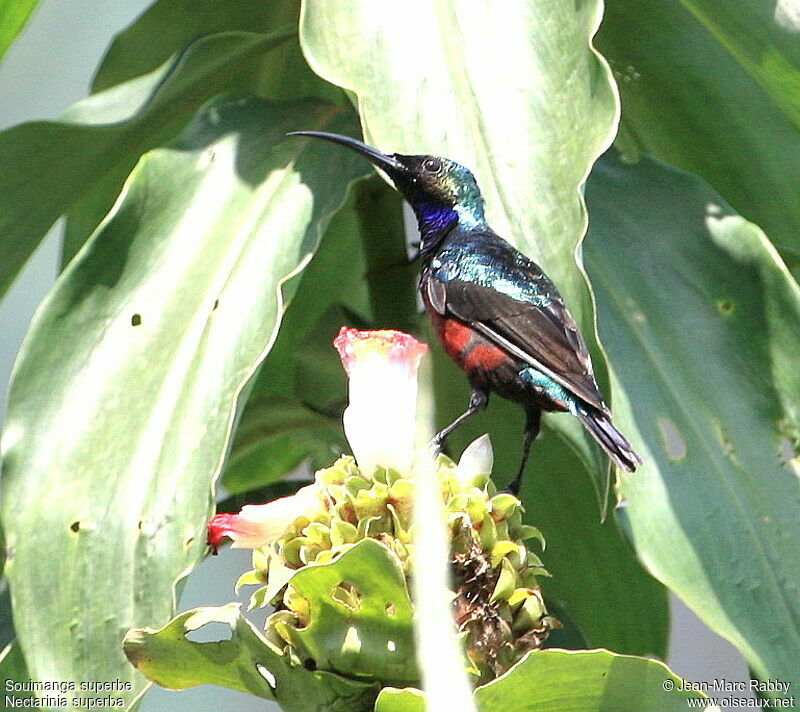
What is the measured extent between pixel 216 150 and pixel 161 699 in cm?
87

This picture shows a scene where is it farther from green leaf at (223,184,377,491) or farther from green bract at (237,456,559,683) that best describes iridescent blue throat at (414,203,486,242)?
green bract at (237,456,559,683)

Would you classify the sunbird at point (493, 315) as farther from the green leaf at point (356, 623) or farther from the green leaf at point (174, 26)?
the green leaf at point (174, 26)

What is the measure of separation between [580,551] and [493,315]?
43cm

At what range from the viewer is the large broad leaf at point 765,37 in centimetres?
115

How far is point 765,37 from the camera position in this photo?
116 cm

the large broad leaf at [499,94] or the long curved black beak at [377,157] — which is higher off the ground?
the large broad leaf at [499,94]

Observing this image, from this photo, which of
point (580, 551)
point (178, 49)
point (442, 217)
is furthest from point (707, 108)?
point (178, 49)

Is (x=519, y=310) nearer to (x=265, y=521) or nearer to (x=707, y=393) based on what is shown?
(x=707, y=393)

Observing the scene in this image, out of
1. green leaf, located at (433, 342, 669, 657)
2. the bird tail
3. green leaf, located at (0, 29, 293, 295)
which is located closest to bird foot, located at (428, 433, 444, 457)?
the bird tail

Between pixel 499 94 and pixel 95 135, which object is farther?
pixel 95 135

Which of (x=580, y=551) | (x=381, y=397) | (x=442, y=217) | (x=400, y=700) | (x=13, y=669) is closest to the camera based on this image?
(x=400, y=700)

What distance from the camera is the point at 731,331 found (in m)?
1.07

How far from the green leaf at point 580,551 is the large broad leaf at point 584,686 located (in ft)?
1.74

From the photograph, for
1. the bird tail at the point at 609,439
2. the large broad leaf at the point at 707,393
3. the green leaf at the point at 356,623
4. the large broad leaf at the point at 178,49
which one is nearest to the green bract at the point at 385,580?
the green leaf at the point at 356,623
